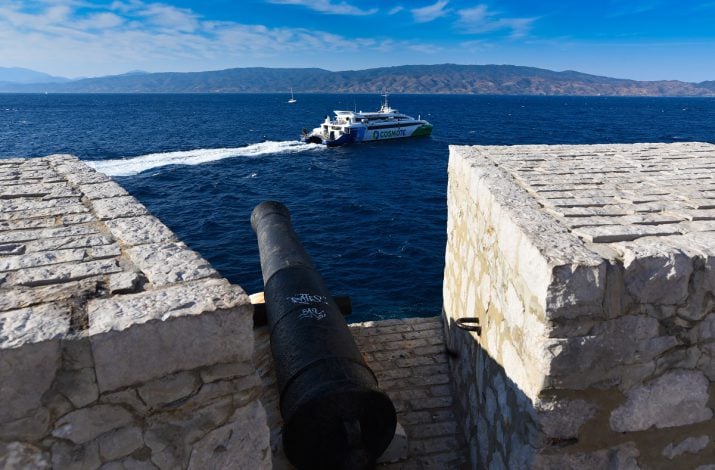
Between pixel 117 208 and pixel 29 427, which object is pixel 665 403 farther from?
pixel 117 208

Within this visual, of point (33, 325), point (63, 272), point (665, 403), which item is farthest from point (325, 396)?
point (665, 403)

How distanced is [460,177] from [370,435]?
9.86 ft

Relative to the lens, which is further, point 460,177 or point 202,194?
point 202,194

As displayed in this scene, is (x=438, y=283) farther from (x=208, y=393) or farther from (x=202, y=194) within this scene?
(x=202, y=194)

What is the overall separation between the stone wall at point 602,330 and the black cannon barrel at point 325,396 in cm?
99

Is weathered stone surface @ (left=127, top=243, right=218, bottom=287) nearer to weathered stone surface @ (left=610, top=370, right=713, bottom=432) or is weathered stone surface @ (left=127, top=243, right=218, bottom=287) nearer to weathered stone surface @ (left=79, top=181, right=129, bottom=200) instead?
weathered stone surface @ (left=79, top=181, right=129, bottom=200)

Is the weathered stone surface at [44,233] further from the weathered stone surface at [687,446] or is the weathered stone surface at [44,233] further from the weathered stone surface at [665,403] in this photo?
the weathered stone surface at [687,446]

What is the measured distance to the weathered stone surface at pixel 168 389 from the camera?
2.13 meters

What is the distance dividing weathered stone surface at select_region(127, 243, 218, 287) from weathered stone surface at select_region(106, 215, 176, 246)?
0.10 m

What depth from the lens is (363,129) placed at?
49.4 meters

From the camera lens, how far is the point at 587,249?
2.87 meters

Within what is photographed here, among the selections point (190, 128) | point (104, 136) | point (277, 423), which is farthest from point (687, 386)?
point (190, 128)

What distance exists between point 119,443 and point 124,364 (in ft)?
1.25

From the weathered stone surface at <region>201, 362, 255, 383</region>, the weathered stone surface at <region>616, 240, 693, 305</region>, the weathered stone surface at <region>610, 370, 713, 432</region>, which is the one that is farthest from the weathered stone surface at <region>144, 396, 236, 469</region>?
the weathered stone surface at <region>610, 370, 713, 432</region>
